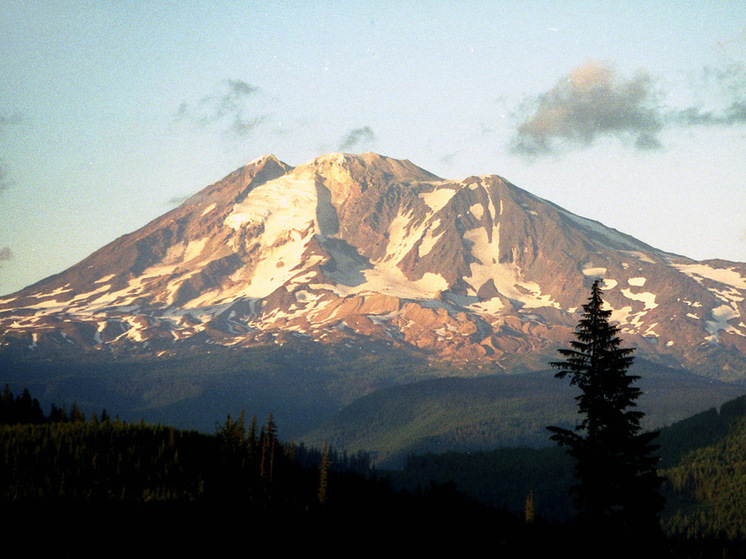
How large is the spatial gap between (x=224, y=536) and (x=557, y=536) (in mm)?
65411

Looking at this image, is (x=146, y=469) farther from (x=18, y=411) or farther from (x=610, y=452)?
(x=18, y=411)

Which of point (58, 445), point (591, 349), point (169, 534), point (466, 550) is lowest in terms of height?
point (466, 550)

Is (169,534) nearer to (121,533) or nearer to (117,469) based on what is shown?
(121,533)

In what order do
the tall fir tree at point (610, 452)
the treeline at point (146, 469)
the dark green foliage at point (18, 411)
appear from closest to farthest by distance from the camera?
the tall fir tree at point (610, 452) < the treeline at point (146, 469) < the dark green foliage at point (18, 411)

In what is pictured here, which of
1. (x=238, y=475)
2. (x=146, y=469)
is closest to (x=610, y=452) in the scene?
(x=238, y=475)

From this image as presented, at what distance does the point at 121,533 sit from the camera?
178 ft

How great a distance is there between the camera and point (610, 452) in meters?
59.7

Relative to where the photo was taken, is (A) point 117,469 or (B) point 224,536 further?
→ (A) point 117,469

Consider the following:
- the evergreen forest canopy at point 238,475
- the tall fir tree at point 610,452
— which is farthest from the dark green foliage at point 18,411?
the tall fir tree at point 610,452

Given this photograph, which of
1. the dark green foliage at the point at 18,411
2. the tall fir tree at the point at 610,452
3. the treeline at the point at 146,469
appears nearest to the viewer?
the tall fir tree at the point at 610,452

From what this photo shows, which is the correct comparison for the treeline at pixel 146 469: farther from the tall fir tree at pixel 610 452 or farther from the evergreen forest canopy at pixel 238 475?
the tall fir tree at pixel 610 452

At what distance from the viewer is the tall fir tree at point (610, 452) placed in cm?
5791

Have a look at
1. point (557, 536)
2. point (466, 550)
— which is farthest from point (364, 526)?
point (557, 536)

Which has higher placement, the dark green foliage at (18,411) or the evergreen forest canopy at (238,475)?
the dark green foliage at (18,411)
